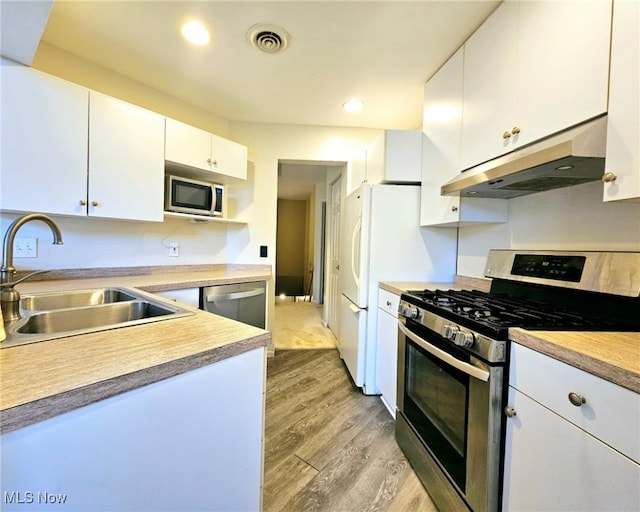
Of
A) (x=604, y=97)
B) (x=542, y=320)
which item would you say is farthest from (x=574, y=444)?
(x=604, y=97)

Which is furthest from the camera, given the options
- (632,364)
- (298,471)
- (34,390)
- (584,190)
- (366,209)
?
(366,209)

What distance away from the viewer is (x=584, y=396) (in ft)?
2.46

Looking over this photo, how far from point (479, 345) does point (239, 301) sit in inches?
71.0

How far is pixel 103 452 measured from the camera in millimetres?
582

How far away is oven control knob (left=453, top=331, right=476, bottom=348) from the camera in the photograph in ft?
3.49

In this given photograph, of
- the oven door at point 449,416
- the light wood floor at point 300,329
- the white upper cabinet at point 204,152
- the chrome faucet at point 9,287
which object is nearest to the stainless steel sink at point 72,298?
the chrome faucet at point 9,287

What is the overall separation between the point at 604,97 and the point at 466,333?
0.91 metres

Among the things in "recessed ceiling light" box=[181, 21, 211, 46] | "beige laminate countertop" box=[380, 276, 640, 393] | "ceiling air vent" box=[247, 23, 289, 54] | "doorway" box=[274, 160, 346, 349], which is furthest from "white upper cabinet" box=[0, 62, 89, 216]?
"beige laminate countertop" box=[380, 276, 640, 393]

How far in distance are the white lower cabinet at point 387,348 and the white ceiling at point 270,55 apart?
1.53m

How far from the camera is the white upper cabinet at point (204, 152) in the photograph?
2.15 meters

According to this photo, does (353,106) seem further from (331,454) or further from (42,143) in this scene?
(331,454)

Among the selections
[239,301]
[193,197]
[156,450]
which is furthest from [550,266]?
[193,197]

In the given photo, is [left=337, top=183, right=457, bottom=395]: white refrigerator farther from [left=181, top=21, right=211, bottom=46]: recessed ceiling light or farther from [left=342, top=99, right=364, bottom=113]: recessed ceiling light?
[left=181, top=21, right=211, bottom=46]: recessed ceiling light

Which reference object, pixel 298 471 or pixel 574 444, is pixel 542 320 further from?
pixel 298 471
